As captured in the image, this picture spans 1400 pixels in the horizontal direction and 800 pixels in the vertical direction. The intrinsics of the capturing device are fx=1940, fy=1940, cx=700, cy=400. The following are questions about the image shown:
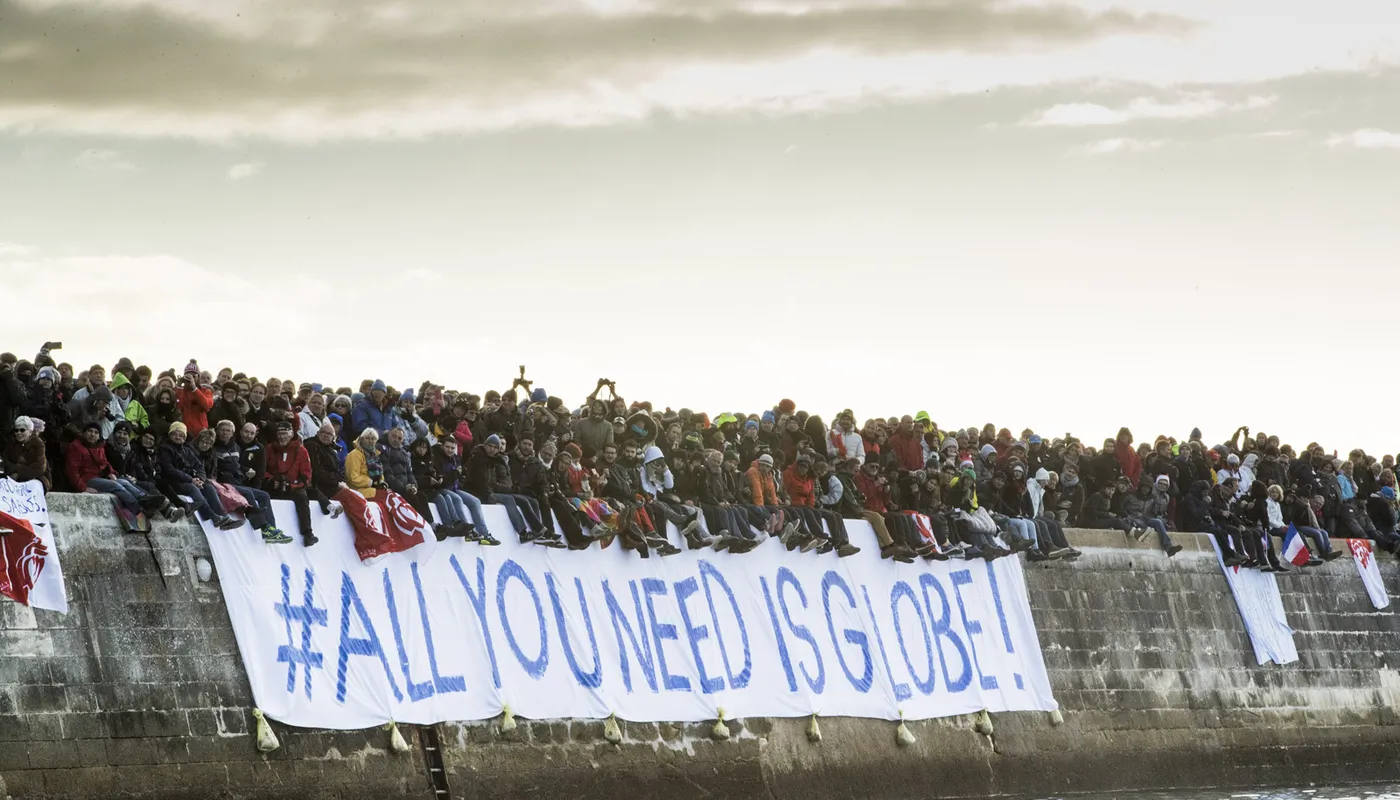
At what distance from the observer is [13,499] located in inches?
735

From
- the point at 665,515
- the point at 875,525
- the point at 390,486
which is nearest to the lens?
the point at 390,486

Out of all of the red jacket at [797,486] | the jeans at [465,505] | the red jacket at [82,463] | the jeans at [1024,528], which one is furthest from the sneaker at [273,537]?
the jeans at [1024,528]

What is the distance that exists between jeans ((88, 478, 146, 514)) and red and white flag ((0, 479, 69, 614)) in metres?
0.69

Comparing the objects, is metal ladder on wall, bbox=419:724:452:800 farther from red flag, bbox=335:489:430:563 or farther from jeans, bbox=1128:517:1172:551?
jeans, bbox=1128:517:1172:551

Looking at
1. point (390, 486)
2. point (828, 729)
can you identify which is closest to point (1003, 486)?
point (828, 729)

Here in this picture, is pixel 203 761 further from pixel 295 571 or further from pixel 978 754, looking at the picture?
pixel 978 754

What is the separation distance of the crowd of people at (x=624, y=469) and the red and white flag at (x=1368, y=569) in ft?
3.60

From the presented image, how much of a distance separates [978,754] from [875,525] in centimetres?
355

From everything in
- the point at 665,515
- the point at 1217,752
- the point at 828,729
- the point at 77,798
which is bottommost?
the point at 1217,752

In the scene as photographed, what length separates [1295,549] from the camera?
33656 mm

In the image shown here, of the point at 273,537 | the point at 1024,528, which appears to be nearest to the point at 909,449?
the point at 1024,528

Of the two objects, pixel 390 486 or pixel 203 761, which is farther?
pixel 390 486

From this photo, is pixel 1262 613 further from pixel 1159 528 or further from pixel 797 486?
pixel 797 486

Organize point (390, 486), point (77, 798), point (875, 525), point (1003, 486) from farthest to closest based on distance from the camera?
1. point (1003, 486)
2. point (875, 525)
3. point (390, 486)
4. point (77, 798)
